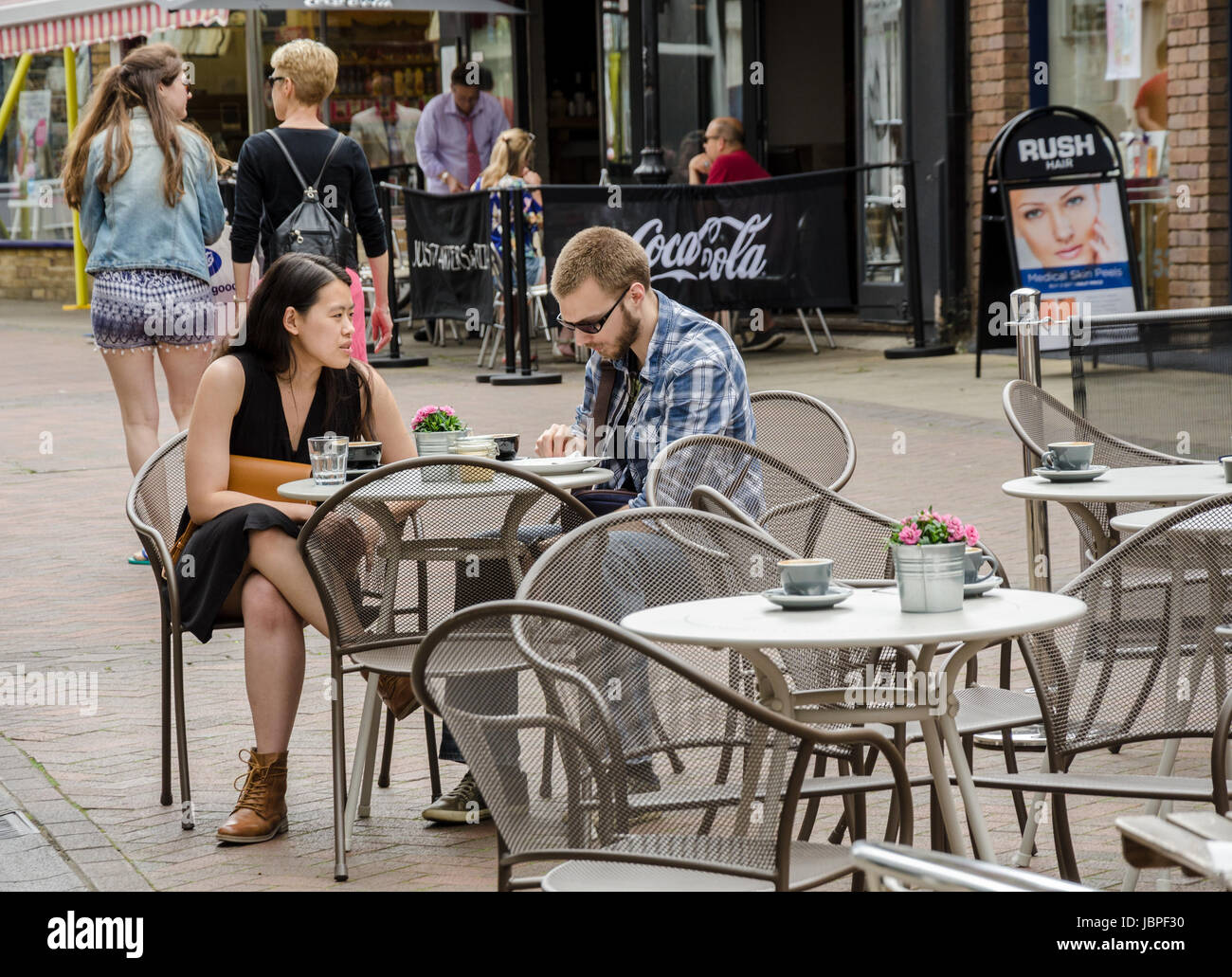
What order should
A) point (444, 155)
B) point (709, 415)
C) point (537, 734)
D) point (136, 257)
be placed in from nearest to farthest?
point (537, 734) < point (709, 415) < point (136, 257) < point (444, 155)

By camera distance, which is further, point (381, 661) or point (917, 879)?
point (381, 661)

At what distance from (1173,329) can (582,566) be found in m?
3.29

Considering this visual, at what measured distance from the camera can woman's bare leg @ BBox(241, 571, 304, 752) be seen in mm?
4586

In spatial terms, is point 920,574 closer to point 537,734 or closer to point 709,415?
point 537,734

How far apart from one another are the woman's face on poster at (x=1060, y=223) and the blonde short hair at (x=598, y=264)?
8.16 meters

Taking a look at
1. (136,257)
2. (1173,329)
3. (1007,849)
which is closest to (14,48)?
(136,257)

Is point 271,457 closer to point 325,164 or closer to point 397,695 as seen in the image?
point 397,695

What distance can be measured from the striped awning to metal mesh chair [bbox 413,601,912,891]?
44.8 ft

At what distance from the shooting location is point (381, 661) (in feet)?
14.3

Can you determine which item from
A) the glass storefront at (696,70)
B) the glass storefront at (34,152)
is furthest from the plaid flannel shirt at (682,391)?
the glass storefront at (34,152)

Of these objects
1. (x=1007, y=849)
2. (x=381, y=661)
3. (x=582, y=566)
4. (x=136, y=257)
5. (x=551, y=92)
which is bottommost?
(x=1007, y=849)

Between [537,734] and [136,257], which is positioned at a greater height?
[136,257]

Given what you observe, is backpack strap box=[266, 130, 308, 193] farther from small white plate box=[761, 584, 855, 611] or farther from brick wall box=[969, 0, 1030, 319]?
brick wall box=[969, 0, 1030, 319]

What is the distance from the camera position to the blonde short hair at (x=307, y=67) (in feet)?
26.3
